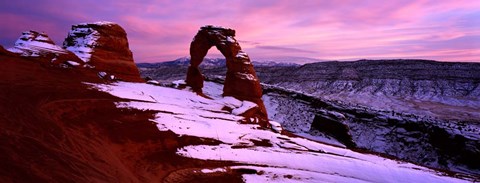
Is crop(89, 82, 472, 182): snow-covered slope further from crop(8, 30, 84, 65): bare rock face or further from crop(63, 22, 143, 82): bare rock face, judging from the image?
crop(63, 22, 143, 82): bare rock face

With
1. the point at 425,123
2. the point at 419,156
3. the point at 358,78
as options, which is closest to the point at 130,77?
the point at 419,156

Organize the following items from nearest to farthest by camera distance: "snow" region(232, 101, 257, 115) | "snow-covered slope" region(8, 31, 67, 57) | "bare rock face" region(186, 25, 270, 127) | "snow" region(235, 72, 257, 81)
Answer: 1. "snow-covered slope" region(8, 31, 67, 57)
2. "snow" region(232, 101, 257, 115)
3. "bare rock face" region(186, 25, 270, 127)
4. "snow" region(235, 72, 257, 81)

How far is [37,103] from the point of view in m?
11.3

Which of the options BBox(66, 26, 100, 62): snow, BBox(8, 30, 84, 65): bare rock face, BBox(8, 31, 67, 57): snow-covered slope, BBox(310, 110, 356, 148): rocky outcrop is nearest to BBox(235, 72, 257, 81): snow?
BBox(310, 110, 356, 148): rocky outcrop

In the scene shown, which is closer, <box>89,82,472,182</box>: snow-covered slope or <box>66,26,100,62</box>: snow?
<box>89,82,472,182</box>: snow-covered slope

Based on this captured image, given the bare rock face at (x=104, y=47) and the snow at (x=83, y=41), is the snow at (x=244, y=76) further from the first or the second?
the snow at (x=83, y=41)

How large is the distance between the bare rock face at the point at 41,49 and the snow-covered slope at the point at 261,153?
5645 millimetres

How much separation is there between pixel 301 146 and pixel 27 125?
38.1 ft

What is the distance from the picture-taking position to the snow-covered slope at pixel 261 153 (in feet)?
37.9

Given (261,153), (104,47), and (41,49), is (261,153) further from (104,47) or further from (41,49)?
(104,47)

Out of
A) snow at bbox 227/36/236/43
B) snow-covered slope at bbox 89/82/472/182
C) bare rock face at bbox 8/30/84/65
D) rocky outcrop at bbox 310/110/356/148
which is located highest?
snow at bbox 227/36/236/43

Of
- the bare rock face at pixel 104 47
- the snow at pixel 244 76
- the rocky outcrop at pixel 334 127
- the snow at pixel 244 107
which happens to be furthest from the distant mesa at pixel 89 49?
the rocky outcrop at pixel 334 127

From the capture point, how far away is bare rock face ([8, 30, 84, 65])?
65.1ft

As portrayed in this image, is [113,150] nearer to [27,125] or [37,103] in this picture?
[27,125]
